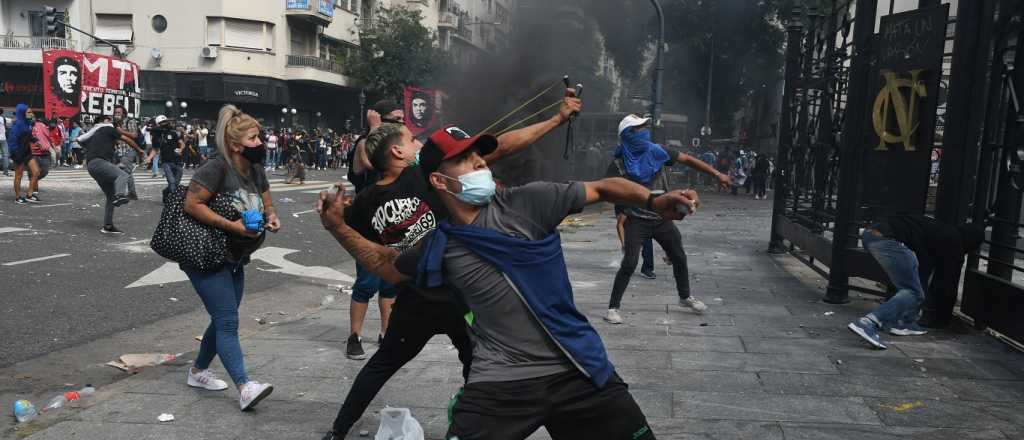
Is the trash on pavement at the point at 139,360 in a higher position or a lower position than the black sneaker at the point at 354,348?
lower

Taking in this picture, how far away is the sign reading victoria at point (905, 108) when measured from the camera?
6.15m

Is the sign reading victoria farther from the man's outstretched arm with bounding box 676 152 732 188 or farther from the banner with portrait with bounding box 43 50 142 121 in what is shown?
the banner with portrait with bounding box 43 50 142 121

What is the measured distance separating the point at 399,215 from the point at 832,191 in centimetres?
572

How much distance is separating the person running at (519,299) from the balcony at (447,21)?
163 ft

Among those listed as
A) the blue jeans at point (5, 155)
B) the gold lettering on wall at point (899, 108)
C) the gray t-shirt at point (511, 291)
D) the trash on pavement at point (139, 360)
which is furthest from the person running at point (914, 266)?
the blue jeans at point (5, 155)

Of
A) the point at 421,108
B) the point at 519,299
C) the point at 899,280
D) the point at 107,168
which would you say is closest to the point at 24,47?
the point at 421,108

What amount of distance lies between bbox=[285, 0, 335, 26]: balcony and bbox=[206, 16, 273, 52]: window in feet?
4.41

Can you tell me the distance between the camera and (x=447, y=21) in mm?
50594

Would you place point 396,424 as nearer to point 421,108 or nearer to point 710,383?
point 710,383

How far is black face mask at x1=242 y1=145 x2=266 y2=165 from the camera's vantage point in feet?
13.1

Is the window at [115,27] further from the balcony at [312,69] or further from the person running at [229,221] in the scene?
the person running at [229,221]

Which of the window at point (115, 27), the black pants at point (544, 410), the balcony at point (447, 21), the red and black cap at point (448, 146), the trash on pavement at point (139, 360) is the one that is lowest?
the trash on pavement at point (139, 360)

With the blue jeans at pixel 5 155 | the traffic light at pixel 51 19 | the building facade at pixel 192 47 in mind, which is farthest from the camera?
the building facade at pixel 192 47

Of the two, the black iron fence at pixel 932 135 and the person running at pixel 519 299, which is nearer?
the person running at pixel 519 299
